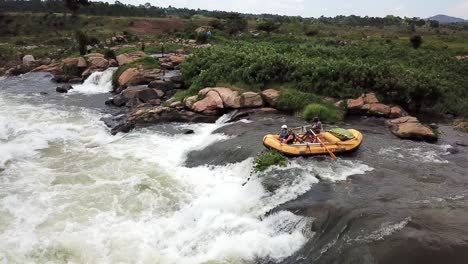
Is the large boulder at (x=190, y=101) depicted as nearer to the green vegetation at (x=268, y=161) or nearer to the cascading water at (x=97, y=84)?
the green vegetation at (x=268, y=161)

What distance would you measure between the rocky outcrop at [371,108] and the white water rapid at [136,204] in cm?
764

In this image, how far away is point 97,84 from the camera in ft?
113

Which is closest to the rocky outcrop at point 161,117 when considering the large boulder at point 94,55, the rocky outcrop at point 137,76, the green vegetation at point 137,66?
the rocky outcrop at point 137,76

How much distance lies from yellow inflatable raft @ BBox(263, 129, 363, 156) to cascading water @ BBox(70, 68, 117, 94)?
65.9 feet

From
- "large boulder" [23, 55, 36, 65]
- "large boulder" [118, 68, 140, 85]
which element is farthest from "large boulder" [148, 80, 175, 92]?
"large boulder" [23, 55, 36, 65]

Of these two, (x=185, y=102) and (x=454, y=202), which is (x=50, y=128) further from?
(x=454, y=202)

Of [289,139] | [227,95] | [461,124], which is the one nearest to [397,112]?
[461,124]

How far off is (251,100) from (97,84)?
15.8m

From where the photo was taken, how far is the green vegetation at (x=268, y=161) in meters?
15.2

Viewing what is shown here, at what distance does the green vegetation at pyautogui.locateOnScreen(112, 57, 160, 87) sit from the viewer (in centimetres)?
3269

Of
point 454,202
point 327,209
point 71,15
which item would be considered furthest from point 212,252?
point 71,15

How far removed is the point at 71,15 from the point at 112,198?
222 ft

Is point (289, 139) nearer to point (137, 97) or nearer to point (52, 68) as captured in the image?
point (137, 97)

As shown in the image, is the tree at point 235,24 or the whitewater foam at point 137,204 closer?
the whitewater foam at point 137,204
